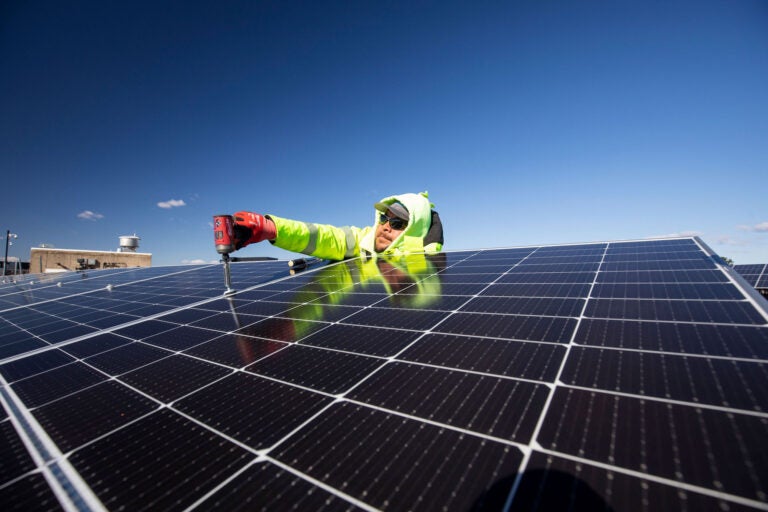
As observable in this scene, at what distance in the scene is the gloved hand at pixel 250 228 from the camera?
302 inches

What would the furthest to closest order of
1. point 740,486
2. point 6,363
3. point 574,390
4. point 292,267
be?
point 292,267
point 6,363
point 574,390
point 740,486

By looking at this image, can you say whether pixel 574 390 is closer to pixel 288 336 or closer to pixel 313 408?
pixel 313 408

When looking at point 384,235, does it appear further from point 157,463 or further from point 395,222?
point 157,463

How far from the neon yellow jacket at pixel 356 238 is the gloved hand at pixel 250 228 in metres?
1.02

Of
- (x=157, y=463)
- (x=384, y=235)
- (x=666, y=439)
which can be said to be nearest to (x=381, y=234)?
(x=384, y=235)

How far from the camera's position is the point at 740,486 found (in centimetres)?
139

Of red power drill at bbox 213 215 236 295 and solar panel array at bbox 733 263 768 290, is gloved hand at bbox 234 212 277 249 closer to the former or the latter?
red power drill at bbox 213 215 236 295

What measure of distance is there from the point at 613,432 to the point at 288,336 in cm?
348

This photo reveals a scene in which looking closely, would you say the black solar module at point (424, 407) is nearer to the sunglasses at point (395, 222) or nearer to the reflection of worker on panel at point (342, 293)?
the reflection of worker on panel at point (342, 293)

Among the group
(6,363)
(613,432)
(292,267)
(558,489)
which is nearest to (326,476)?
(558,489)

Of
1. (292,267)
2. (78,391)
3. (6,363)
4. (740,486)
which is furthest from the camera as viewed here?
(292,267)

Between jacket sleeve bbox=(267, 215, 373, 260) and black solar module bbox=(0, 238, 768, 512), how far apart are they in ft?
14.5

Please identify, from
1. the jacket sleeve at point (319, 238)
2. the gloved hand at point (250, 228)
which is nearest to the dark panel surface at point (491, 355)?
the gloved hand at point (250, 228)

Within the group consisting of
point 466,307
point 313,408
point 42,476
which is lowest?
point 42,476
